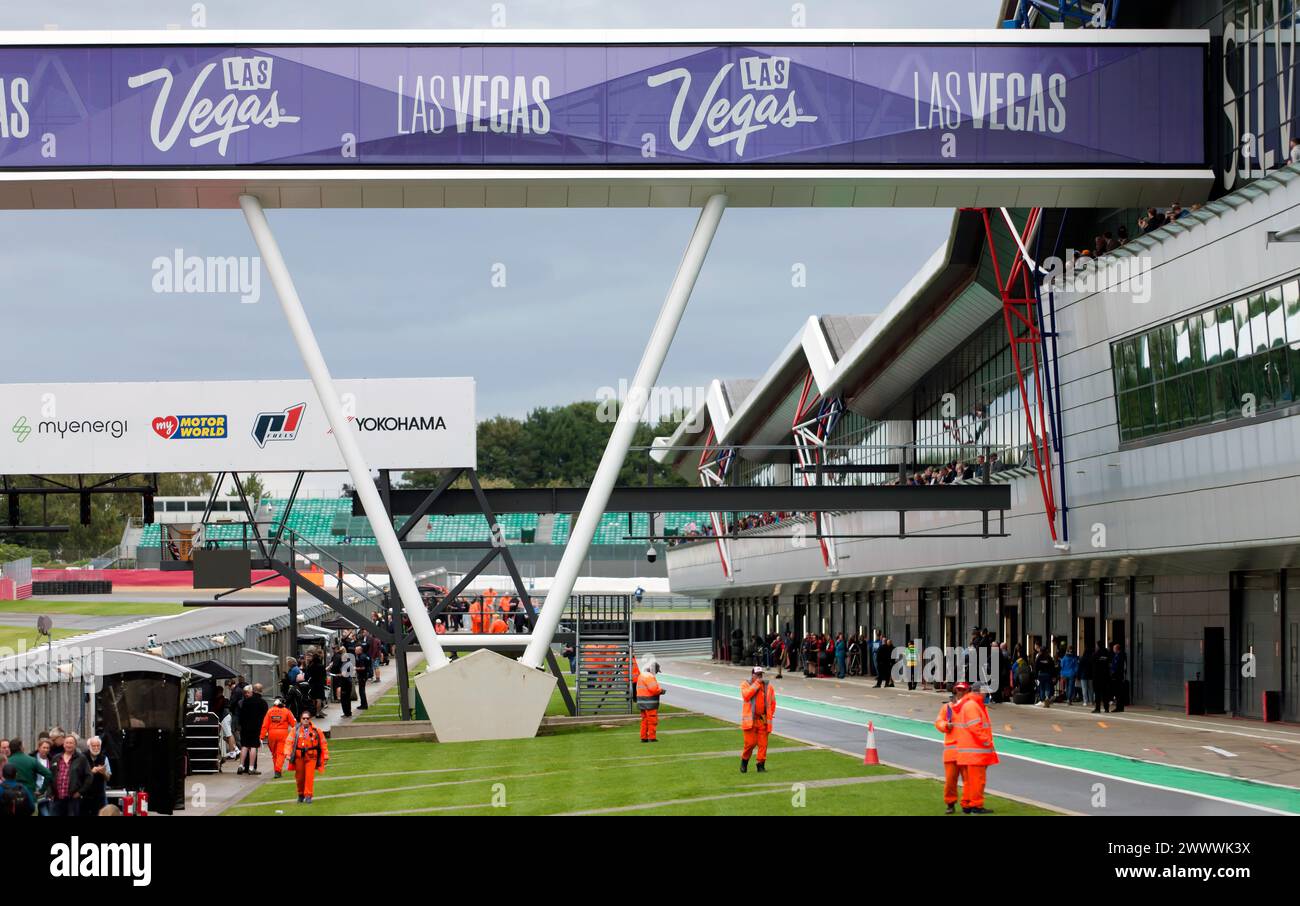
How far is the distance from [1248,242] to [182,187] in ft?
57.7

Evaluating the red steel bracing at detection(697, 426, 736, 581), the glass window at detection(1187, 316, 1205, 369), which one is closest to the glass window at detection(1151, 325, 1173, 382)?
the glass window at detection(1187, 316, 1205, 369)

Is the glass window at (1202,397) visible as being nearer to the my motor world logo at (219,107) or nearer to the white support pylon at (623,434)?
the white support pylon at (623,434)

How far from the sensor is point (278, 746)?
80.9ft

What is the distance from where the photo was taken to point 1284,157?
26125mm

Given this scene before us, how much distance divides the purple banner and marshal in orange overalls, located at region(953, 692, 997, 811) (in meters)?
11.6

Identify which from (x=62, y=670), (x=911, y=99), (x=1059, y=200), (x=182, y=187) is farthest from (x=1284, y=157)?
(x=62, y=670)

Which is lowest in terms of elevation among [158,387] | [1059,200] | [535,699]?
[535,699]

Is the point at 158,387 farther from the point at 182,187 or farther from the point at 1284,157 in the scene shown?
the point at 1284,157

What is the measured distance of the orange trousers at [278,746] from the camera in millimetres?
24609

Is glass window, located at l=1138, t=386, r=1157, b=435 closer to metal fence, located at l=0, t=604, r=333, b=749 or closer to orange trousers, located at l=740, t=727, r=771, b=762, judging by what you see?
orange trousers, located at l=740, t=727, r=771, b=762

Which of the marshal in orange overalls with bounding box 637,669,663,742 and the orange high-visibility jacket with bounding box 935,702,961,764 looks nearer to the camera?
the orange high-visibility jacket with bounding box 935,702,961,764

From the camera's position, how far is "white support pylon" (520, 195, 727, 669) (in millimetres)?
27016

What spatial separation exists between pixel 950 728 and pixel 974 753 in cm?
49
